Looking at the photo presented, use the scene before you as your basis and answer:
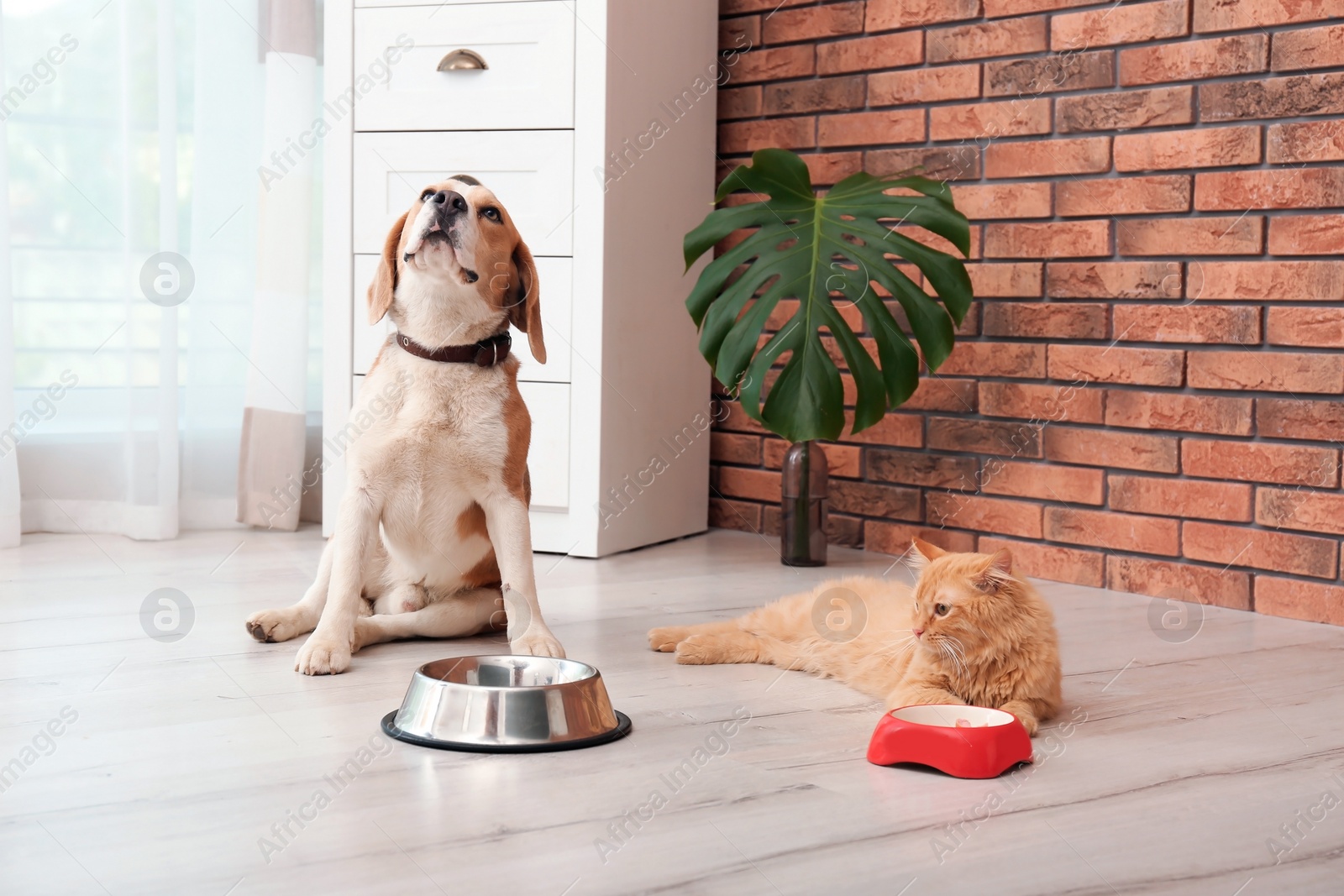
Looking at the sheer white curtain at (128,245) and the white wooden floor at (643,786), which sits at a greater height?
the sheer white curtain at (128,245)

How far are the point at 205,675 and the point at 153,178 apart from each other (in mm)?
1691

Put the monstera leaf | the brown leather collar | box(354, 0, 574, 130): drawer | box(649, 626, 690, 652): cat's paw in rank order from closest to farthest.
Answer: the brown leather collar, box(649, 626, 690, 652): cat's paw, the monstera leaf, box(354, 0, 574, 130): drawer

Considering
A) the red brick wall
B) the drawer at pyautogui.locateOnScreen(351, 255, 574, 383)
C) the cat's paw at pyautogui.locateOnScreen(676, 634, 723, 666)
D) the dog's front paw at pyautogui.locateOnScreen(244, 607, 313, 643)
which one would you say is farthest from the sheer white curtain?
the cat's paw at pyautogui.locateOnScreen(676, 634, 723, 666)

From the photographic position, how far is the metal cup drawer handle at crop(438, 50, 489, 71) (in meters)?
3.03

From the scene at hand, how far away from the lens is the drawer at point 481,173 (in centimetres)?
304

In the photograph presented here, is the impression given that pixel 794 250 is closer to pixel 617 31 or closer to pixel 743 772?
pixel 617 31

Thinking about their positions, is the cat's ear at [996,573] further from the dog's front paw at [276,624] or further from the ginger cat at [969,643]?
the dog's front paw at [276,624]

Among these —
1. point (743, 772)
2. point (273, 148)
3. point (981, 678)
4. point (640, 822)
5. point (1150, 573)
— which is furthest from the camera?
point (273, 148)

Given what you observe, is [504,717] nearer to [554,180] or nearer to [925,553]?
[925,553]

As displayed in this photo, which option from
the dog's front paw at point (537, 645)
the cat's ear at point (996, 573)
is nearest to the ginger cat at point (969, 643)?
the cat's ear at point (996, 573)

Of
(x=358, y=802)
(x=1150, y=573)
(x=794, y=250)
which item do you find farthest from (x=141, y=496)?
(x=1150, y=573)

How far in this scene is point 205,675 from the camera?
1.92 metres

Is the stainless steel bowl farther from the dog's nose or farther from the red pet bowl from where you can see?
the dog's nose

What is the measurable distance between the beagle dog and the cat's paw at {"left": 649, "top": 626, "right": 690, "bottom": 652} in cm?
20
